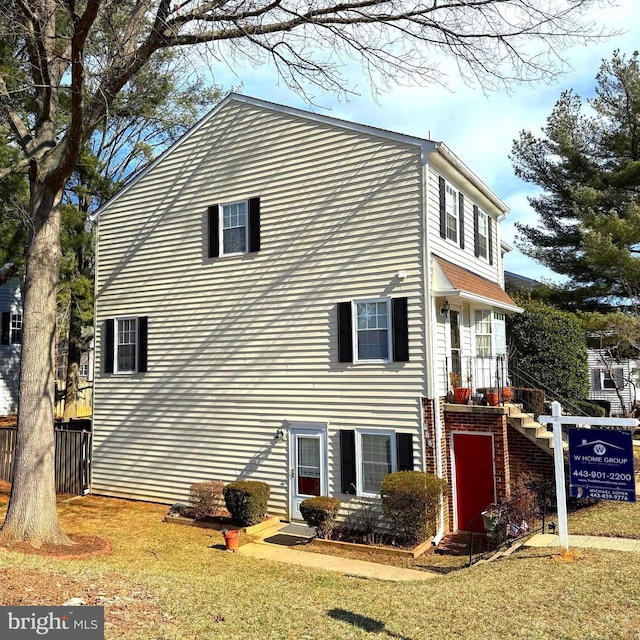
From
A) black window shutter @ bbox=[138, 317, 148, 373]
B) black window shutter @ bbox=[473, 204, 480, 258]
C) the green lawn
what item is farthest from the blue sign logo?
black window shutter @ bbox=[138, 317, 148, 373]

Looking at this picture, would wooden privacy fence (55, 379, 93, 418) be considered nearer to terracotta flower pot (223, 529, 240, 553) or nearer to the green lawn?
terracotta flower pot (223, 529, 240, 553)

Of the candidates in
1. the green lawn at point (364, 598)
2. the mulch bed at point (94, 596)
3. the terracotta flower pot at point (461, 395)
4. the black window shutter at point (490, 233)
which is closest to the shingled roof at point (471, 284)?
the black window shutter at point (490, 233)

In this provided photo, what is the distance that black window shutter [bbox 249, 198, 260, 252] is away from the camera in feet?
48.3

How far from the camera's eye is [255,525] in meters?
13.1

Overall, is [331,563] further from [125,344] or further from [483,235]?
[483,235]

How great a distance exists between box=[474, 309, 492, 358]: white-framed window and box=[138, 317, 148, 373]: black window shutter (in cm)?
878

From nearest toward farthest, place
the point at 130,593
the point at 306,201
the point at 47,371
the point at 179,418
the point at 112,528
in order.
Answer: the point at 130,593
the point at 47,371
the point at 112,528
the point at 306,201
the point at 179,418

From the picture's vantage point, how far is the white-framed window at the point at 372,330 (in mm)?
12781

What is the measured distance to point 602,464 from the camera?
883cm

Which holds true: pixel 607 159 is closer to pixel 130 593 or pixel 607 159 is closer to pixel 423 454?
pixel 423 454

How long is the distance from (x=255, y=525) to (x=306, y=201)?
7373mm

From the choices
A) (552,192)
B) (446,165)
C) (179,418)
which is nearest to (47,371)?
(179,418)

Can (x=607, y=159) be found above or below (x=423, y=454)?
above

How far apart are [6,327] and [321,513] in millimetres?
23683
